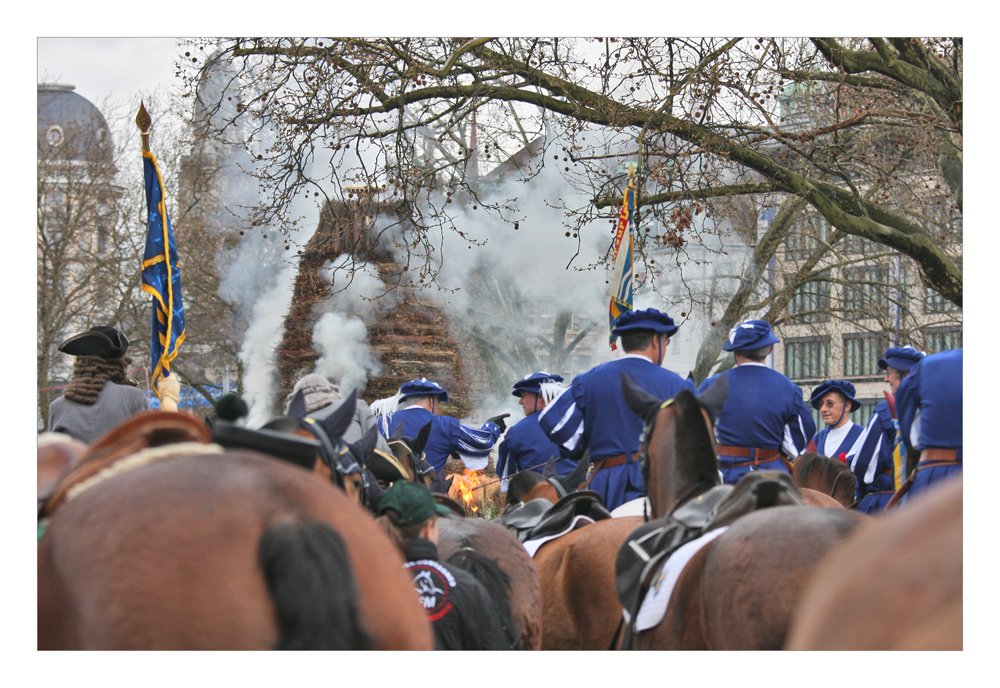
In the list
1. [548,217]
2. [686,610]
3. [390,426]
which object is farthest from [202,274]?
[686,610]

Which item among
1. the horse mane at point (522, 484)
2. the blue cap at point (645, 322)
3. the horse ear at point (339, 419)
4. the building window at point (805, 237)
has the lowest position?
the horse mane at point (522, 484)

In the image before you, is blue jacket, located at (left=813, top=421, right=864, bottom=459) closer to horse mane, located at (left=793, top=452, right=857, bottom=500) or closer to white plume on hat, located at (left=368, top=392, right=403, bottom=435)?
horse mane, located at (left=793, top=452, right=857, bottom=500)

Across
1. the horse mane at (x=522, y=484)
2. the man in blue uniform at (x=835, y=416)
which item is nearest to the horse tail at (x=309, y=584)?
the horse mane at (x=522, y=484)

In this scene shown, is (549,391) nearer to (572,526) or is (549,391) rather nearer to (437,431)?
(437,431)

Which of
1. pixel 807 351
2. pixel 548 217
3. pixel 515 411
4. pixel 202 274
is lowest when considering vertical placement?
pixel 515 411

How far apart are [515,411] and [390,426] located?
24.8 feet

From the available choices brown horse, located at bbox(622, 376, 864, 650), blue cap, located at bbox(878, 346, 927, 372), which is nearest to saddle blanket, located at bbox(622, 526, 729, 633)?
brown horse, located at bbox(622, 376, 864, 650)

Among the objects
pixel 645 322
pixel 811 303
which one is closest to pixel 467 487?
pixel 645 322

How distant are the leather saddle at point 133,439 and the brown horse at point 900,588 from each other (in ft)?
4.00

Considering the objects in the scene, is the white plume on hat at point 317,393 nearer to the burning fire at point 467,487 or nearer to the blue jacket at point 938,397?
the blue jacket at point 938,397

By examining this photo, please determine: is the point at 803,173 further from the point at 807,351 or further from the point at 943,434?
the point at 807,351

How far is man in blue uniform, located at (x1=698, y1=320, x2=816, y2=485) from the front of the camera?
529 centimetres

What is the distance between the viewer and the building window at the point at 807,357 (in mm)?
Result: 15656

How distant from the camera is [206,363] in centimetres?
1546
